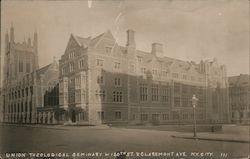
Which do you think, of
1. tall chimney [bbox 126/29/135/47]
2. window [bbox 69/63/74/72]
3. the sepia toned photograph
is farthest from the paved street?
tall chimney [bbox 126/29/135/47]

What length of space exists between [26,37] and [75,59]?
41 cm

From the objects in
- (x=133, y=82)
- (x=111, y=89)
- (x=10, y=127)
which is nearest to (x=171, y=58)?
(x=133, y=82)

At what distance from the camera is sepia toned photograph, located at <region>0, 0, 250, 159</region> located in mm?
2770

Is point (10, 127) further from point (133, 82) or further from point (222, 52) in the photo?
point (222, 52)

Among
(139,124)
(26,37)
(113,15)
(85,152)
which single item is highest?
(113,15)

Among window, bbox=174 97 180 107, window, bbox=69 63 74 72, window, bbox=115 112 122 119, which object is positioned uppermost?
window, bbox=69 63 74 72

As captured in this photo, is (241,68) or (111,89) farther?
(241,68)

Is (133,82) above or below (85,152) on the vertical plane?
above

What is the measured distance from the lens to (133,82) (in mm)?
2967

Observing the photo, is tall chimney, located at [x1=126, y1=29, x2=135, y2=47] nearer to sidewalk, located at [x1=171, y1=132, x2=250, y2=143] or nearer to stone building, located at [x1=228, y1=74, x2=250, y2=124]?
sidewalk, located at [x1=171, y1=132, x2=250, y2=143]

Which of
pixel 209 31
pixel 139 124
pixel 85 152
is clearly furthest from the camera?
pixel 209 31

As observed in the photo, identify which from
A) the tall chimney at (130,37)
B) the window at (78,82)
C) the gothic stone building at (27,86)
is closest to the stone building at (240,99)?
the tall chimney at (130,37)

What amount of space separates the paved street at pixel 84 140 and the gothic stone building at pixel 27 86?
4.2 inches

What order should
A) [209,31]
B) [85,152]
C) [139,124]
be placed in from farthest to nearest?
1. [209,31]
2. [139,124]
3. [85,152]
